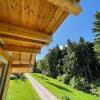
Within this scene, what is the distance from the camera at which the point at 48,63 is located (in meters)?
50.9

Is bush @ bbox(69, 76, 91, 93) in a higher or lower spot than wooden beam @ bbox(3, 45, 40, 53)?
higher

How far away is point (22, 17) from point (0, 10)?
0.89ft

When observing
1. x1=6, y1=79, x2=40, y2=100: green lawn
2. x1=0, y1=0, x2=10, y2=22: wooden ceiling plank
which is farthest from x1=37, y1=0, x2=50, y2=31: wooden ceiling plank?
x1=6, y1=79, x2=40, y2=100: green lawn

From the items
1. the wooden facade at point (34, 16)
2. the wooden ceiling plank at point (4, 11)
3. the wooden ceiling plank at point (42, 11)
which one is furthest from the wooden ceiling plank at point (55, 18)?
the wooden ceiling plank at point (4, 11)

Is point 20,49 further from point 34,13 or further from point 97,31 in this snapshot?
point 97,31

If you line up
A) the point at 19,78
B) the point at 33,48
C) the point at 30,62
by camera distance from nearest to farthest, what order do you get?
the point at 33,48
the point at 30,62
the point at 19,78

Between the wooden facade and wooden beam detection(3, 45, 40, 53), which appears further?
wooden beam detection(3, 45, 40, 53)

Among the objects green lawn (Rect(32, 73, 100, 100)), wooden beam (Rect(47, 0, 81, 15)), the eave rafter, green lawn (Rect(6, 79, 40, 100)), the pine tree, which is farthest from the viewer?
the pine tree

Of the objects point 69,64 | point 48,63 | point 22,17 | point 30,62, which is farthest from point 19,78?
point 22,17

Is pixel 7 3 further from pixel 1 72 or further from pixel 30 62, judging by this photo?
pixel 30 62

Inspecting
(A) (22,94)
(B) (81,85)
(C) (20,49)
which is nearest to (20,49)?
(C) (20,49)

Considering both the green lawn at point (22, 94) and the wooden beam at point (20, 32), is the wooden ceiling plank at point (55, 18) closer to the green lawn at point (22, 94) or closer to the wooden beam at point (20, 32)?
the wooden beam at point (20, 32)

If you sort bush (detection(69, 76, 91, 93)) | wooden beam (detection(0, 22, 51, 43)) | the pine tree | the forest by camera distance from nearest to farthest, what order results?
wooden beam (detection(0, 22, 51, 43)) → bush (detection(69, 76, 91, 93)) → the pine tree → the forest

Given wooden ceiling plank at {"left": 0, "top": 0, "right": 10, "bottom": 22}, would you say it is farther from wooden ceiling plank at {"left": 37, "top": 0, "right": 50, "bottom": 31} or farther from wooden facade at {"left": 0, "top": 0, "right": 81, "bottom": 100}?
wooden ceiling plank at {"left": 37, "top": 0, "right": 50, "bottom": 31}
